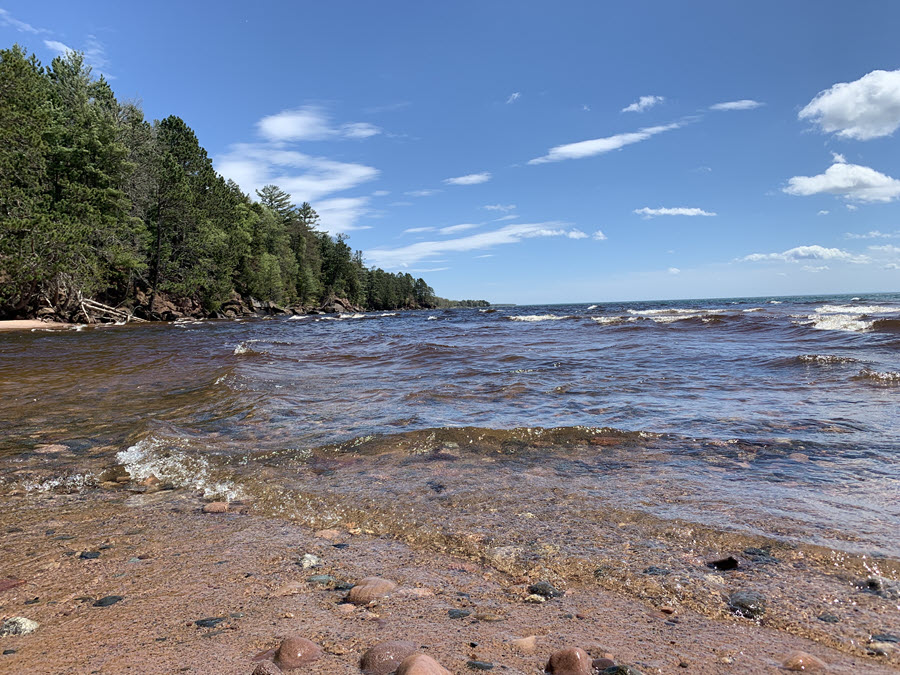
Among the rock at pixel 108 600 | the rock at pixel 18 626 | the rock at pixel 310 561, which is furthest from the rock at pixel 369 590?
the rock at pixel 18 626

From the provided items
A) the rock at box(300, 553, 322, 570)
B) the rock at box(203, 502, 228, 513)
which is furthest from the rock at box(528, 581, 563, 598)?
the rock at box(203, 502, 228, 513)

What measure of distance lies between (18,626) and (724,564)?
2924 millimetres

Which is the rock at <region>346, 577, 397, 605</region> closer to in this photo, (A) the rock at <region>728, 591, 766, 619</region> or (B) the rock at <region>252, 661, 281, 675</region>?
(B) the rock at <region>252, 661, 281, 675</region>

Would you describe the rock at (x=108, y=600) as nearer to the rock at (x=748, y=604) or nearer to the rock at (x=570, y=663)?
the rock at (x=570, y=663)

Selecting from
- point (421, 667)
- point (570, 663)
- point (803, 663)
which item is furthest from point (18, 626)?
point (803, 663)

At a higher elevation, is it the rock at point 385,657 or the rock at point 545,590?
the rock at point 385,657

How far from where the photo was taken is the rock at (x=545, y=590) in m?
1.93

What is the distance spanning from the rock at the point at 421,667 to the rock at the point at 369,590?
53 cm

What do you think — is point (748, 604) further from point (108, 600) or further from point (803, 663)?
point (108, 600)

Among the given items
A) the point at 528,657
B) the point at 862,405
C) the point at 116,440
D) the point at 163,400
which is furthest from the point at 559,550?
the point at 163,400

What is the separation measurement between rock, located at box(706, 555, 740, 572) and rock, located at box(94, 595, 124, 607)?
2618 mm

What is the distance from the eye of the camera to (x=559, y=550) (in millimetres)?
2316

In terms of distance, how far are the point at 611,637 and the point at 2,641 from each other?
85.2 inches

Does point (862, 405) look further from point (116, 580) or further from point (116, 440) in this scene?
point (116, 440)
